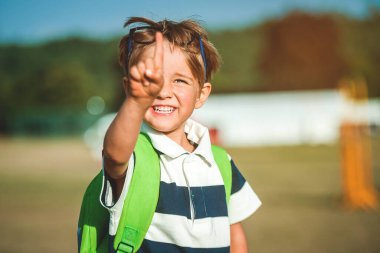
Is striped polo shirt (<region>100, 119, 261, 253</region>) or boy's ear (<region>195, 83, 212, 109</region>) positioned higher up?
boy's ear (<region>195, 83, 212, 109</region>)

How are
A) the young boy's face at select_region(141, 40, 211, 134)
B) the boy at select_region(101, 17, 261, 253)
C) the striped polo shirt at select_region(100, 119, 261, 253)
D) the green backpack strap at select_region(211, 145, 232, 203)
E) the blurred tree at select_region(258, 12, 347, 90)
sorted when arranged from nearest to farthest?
the boy at select_region(101, 17, 261, 253), the striped polo shirt at select_region(100, 119, 261, 253), the young boy's face at select_region(141, 40, 211, 134), the green backpack strap at select_region(211, 145, 232, 203), the blurred tree at select_region(258, 12, 347, 90)

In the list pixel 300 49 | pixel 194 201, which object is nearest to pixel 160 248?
pixel 194 201

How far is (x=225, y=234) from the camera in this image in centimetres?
187

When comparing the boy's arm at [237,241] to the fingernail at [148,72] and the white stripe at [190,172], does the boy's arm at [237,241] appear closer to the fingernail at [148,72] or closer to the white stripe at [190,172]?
the white stripe at [190,172]

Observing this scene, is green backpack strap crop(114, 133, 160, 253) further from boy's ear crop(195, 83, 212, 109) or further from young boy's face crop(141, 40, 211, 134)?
boy's ear crop(195, 83, 212, 109)

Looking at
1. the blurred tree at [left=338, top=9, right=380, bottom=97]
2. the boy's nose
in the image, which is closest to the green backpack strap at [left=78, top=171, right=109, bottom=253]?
the boy's nose

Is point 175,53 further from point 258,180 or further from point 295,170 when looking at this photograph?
point 295,170

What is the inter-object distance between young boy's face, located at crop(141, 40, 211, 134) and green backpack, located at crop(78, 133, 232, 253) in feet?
0.28

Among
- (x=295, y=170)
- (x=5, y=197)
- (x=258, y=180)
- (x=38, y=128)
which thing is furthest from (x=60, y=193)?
(x=38, y=128)

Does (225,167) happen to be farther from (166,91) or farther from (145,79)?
(145,79)

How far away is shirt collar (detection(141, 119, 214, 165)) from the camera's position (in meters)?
1.83

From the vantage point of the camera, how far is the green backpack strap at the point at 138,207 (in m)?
1.64

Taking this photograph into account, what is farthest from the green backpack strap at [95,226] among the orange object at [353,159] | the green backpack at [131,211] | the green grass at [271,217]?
the orange object at [353,159]

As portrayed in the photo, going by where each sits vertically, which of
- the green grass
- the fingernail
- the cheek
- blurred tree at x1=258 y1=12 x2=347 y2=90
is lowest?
the green grass
